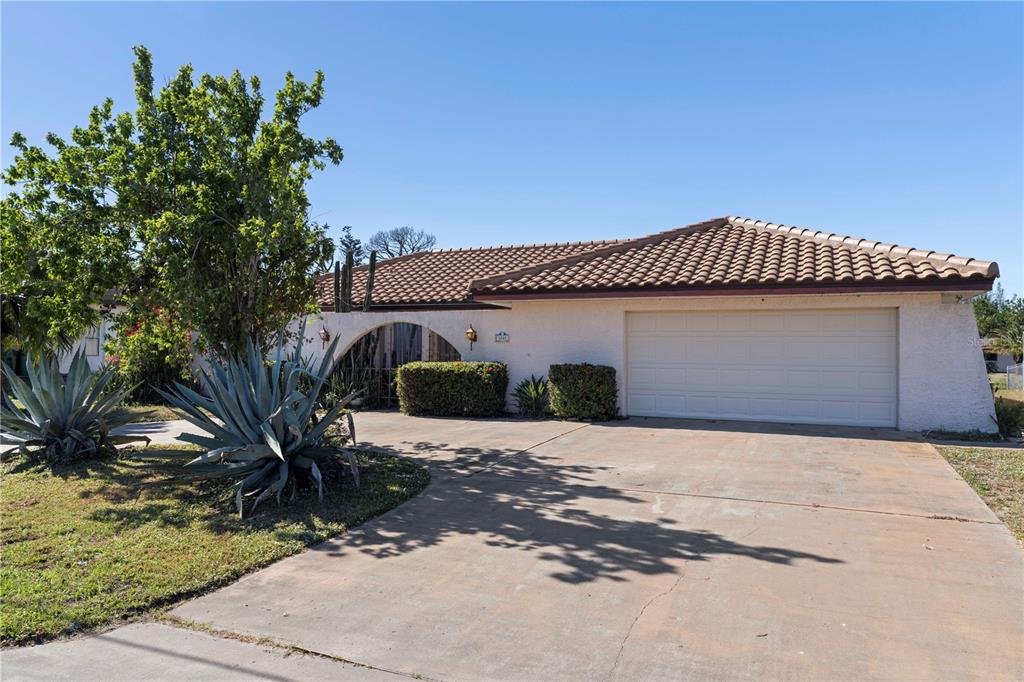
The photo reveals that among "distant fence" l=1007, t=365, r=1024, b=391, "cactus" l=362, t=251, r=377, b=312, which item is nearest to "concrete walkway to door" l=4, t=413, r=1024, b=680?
"cactus" l=362, t=251, r=377, b=312

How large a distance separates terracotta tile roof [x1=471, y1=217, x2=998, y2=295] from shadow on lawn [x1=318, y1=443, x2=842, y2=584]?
6099 millimetres

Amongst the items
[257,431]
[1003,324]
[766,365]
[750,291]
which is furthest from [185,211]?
[1003,324]

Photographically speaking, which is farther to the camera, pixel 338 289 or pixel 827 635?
pixel 338 289

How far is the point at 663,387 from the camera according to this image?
13492mm

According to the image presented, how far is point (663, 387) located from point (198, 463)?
906 centimetres

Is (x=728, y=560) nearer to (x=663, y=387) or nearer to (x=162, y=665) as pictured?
(x=162, y=665)

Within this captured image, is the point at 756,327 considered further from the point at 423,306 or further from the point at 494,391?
the point at 423,306

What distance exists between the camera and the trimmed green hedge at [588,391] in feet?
42.9

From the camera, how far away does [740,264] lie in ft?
42.5

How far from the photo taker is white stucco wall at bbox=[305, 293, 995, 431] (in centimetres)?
1128

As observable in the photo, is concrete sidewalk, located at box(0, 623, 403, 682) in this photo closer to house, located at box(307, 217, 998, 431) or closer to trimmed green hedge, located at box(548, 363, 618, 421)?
house, located at box(307, 217, 998, 431)

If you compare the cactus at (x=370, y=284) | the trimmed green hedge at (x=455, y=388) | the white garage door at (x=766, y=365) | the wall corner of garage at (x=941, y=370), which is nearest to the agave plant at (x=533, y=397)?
the trimmed green hedge at (x=455, y=388)

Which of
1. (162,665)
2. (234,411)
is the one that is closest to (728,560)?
(162,665)

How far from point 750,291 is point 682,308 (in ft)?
5.35
